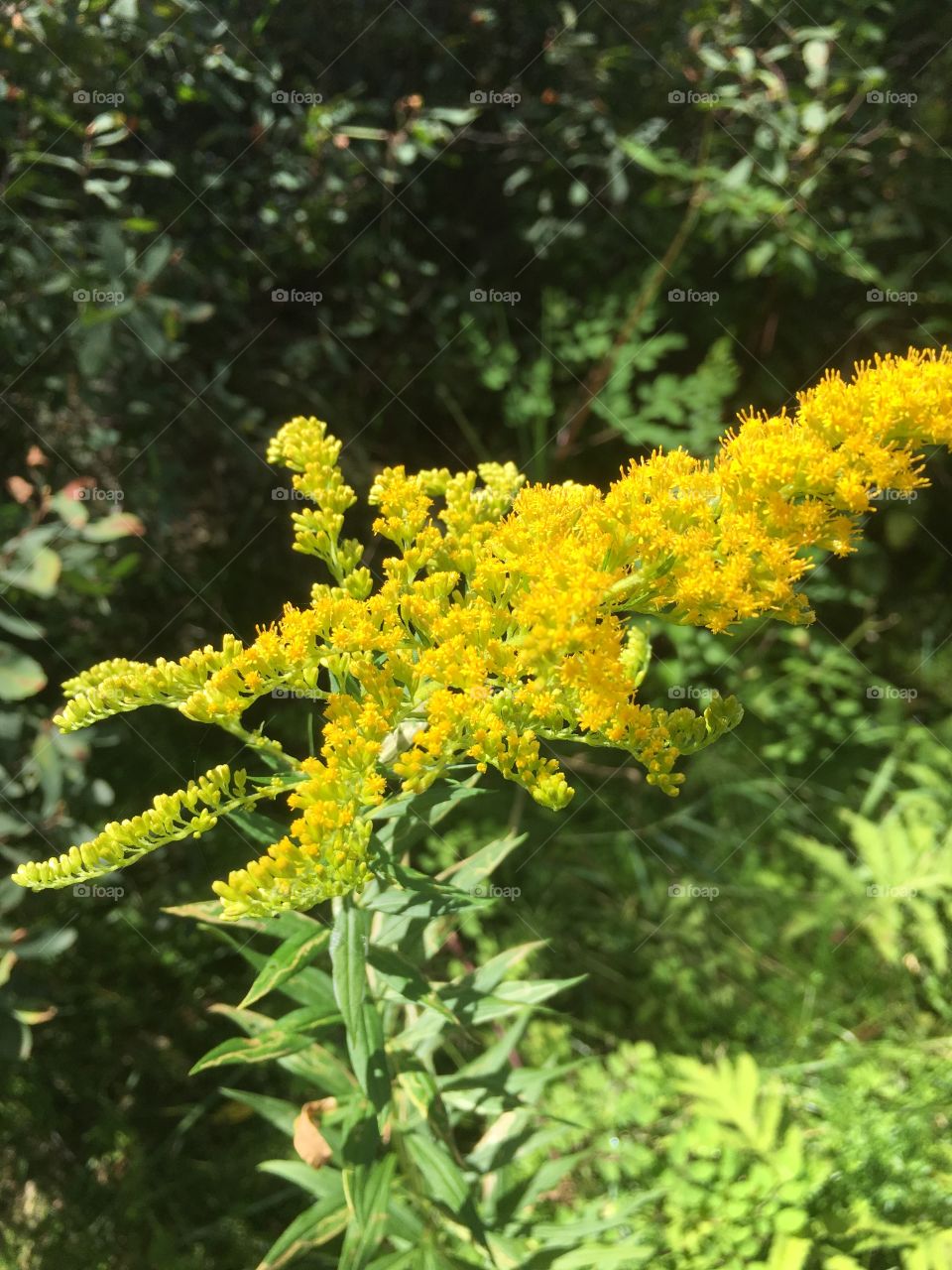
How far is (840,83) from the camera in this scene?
11.4 ft

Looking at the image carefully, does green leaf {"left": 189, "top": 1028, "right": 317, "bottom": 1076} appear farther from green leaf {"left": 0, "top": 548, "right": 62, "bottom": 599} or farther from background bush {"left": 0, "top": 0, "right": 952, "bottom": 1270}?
green leaf {"left": 0, "top": 548, "right": 62, "bottom": 599}

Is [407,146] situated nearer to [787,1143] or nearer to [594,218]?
[594,218]

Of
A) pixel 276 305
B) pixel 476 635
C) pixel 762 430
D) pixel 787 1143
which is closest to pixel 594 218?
pixel 276 305

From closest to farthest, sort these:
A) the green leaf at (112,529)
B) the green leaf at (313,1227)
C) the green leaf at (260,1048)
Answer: the green leaf at (260,1048), the green leaf at (313,1227), the green leaf at (112,529)

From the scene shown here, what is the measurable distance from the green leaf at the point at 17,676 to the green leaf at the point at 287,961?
48.1 inches

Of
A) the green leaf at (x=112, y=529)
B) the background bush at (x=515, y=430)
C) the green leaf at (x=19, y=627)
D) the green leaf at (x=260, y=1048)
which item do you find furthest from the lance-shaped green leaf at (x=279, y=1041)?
the green leaf at (x=112, y=529)

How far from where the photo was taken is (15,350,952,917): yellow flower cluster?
155 cm

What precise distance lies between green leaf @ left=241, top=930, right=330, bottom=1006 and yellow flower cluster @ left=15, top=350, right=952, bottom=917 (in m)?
0.17

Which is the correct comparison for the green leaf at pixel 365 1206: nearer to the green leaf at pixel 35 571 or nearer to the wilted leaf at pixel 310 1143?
the wilted leaf at pixel 310 1143

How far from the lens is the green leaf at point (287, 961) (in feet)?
5.28

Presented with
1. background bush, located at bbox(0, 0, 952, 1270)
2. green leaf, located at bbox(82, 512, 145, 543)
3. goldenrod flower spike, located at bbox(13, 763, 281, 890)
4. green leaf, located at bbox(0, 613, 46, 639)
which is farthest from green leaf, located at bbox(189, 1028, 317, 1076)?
green leaf, located at bbox(82, 512, 145, 543)

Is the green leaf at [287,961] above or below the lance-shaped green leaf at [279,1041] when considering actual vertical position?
above

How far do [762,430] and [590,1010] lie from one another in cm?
286

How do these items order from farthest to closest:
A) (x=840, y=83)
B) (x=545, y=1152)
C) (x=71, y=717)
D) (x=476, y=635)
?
(x=840, y=83), (x=545, y=1152), (x=71, y=717), (x=476, y=635)
